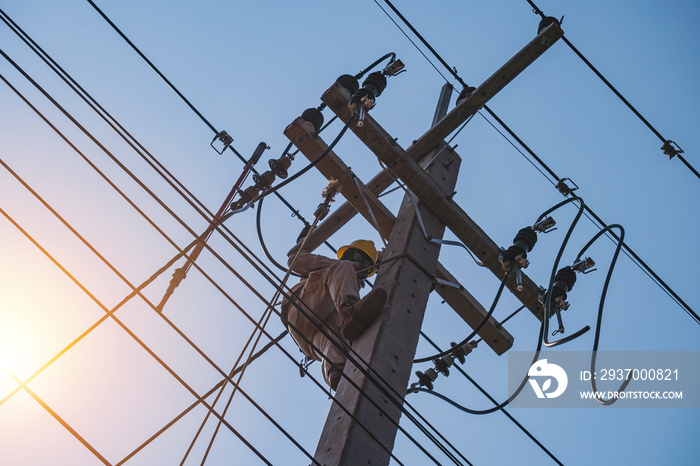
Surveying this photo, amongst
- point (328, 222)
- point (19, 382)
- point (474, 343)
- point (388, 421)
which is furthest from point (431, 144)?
point (19, 382)

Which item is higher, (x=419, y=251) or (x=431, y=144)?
(x=431, y=144)

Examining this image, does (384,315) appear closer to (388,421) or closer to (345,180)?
(388,421)

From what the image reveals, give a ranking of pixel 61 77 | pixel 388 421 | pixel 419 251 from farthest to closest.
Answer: pixel 419 251 < pixel 61 77 < pixel 388 421

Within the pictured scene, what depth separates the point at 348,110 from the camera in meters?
5.23

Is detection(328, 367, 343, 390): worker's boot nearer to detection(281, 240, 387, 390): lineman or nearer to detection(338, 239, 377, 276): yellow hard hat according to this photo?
detection(281, 240, 387, 390): lineman

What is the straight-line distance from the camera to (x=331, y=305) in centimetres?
520

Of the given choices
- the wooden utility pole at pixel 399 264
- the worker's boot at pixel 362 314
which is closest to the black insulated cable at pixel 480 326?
the wooden utility pole at pixel 399 264

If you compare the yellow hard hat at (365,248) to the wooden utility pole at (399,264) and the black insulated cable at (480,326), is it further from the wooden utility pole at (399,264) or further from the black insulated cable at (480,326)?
the black insulated cable at (480,326)

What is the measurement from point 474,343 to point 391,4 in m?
2.70

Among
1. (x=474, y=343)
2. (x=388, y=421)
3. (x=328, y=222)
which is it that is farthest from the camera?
(x=328, y=222)

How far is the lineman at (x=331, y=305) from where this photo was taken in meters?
4.29

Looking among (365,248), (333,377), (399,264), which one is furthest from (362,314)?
(365,248)

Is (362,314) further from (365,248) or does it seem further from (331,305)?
(365,248)

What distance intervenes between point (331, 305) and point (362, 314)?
0.95 metres
